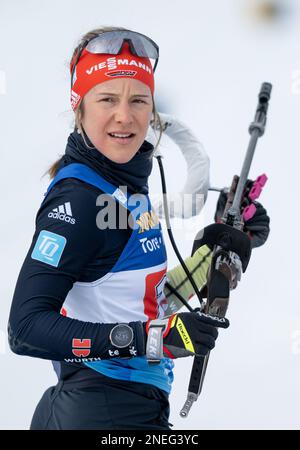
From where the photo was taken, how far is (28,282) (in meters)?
1.54

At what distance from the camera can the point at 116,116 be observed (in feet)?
5.75

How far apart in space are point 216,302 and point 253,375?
1.66m

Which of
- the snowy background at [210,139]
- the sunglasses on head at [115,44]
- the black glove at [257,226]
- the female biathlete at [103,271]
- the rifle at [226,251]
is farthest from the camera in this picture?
the snowy background at [210,139]

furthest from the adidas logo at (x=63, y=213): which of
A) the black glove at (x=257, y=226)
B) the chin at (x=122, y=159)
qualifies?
the black glove at (x=257, y=226)

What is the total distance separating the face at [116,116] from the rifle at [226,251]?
37 centimetres

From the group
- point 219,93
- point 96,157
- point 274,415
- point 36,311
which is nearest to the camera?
point 36,311

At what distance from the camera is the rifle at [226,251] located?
174 centimetres

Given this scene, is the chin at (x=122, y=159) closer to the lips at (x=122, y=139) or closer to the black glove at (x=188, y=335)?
the lips at (x=122, y=139)

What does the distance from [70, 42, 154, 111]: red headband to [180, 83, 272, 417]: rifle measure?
0.45m

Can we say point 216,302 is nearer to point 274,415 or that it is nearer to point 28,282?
point 28,282

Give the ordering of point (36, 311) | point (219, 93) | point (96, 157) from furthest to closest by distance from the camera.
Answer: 1. point (219, 93)
2. point (96, 157)
3. point (36, 311)

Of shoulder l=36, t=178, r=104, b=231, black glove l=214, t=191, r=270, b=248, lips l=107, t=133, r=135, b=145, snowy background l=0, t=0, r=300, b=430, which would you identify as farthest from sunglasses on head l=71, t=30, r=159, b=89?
snowy background l=0, t=0, r=300, b=430

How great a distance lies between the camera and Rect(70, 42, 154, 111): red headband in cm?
181
